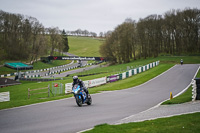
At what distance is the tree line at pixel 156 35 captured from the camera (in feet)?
240

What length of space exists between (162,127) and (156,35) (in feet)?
245

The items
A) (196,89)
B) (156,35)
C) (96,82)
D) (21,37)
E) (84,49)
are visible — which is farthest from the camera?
(84,49)

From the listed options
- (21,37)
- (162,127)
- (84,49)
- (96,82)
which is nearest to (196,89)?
(162,127)

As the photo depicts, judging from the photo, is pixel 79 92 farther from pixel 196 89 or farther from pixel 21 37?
pixel 21 37

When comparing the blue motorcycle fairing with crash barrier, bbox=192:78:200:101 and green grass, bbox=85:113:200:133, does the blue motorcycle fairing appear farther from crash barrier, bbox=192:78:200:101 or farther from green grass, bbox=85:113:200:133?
crash barrier, bbox=192:78:200:101

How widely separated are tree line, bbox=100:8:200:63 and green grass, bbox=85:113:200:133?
6499 cm

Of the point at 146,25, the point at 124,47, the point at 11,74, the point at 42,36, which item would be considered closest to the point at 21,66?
the point at 11,74

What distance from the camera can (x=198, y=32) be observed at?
72188 millimetres

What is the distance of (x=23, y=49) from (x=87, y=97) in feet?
259

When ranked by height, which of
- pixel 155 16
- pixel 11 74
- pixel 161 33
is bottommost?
pixel 11 74

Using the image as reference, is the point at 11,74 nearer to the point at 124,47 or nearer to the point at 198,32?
the point at 124,47

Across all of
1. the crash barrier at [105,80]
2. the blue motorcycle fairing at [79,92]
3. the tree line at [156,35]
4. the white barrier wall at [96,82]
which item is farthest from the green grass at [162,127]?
the tree line at [156,35]

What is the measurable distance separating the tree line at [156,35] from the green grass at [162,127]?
65.0 meters

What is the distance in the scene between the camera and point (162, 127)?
293 inches
